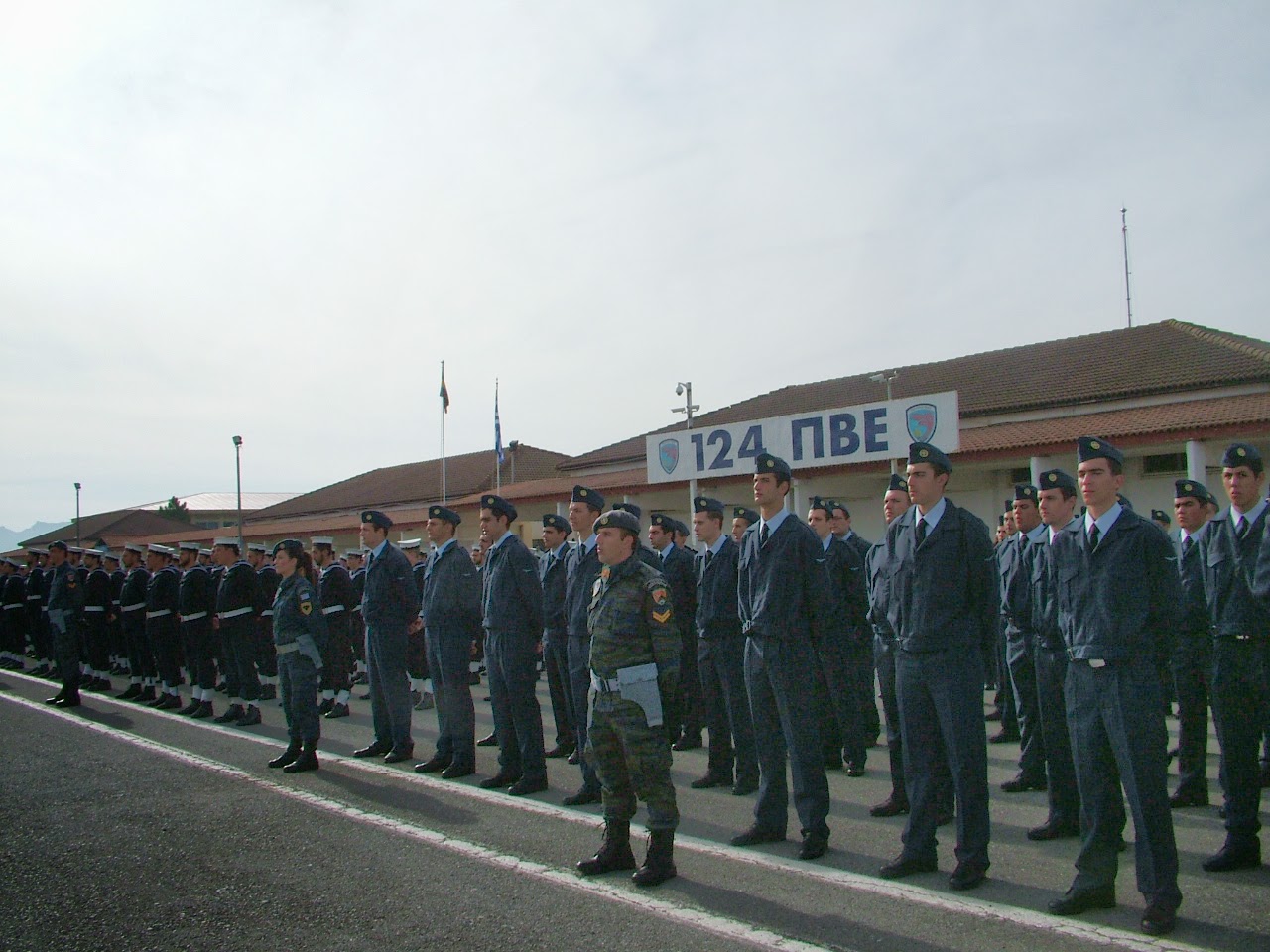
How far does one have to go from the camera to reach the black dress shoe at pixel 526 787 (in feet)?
23.1

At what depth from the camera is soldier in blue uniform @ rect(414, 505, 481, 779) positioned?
787cm

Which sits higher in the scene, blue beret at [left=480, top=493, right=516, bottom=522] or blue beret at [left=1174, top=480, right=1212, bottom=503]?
blue beret at [left=480, top=493, right=516, bottom=522]

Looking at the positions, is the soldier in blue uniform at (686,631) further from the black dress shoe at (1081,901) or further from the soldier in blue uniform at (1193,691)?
the black dress shoe at (1081,901)

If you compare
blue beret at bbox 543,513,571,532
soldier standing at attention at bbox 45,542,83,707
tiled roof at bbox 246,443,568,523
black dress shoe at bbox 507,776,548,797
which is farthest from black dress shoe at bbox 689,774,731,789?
tiled roof at bbox 246,443,568,523

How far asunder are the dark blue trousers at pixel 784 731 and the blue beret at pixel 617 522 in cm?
108

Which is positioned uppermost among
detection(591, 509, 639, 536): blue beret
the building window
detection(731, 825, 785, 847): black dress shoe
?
the building window

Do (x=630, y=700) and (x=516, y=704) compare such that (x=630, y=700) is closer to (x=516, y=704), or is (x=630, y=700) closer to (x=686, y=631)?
(x=516, y=704)

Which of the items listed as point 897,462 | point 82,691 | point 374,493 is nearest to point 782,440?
point 897,462

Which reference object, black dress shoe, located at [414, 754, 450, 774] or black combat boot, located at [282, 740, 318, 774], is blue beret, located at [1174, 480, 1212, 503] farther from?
black combat boot, located at [282, 740, 318, 774]

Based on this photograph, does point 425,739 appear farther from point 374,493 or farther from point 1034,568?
point 374,493

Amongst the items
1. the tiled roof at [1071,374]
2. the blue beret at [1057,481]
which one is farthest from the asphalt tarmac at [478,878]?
the tiled roof at [1071,374]

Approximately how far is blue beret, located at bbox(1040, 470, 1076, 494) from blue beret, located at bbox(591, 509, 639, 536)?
2344 mm

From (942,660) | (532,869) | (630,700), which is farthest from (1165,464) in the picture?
(532,869)

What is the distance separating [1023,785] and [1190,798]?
1.03 metres
